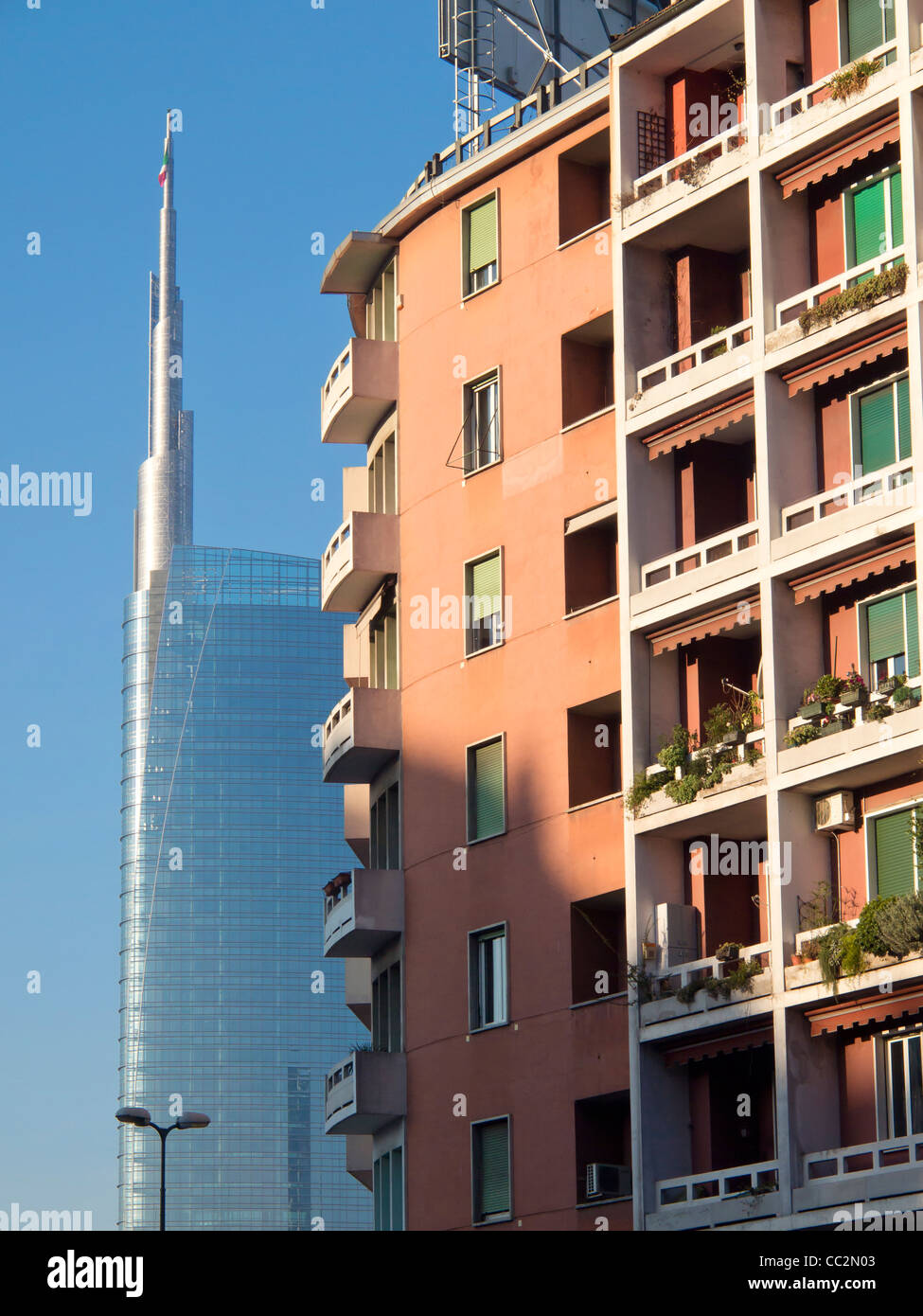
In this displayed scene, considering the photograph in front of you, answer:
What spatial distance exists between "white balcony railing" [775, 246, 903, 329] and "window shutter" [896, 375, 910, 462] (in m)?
1.87

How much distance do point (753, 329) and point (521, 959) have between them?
12.1 metres

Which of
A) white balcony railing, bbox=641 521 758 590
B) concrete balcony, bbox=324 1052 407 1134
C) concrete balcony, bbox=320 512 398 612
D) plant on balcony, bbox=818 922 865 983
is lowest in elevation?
concrete balcony, bbox=324 1052 407 1134

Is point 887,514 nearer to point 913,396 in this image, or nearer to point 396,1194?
point 913,396

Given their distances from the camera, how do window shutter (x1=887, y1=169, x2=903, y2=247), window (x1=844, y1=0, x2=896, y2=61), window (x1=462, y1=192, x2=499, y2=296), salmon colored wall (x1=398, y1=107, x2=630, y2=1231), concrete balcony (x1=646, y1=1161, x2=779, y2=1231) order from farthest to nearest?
1. window (x1=462, y1=192, x2=499, y2=296)
2. salmon colored wall (x1=398, y1=107, x2=630, y2=1231)
3. window (x1=844, y1=0, x2=896, y2=61)
4. window shutter (x1=887, y1=169, x2=903, y2=247)
5. concrete balcony (x1=646, y1=1161, x2=779, y2=1231)

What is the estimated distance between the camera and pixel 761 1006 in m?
36.1

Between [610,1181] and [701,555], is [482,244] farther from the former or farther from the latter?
[610,1181]

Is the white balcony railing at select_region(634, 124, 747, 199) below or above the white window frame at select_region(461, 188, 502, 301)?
below

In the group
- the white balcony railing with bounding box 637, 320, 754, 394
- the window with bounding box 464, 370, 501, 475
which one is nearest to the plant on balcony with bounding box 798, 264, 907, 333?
the white balcony railing with bounding box 637, 320, 754, 394

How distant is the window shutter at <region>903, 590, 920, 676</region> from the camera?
3534 centimetres

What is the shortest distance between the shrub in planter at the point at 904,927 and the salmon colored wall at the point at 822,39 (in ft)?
48.1

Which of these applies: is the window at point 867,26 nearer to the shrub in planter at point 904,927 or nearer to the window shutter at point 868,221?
the window shutter at point 868,221

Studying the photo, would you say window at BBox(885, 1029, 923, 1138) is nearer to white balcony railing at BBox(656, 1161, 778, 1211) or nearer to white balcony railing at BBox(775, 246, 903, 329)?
white balcony railing at BBox(656, 1161, 778, 1211)

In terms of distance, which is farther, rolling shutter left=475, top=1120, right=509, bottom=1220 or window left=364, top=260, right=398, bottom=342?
window left=364, top=260, right=398, bottom=342

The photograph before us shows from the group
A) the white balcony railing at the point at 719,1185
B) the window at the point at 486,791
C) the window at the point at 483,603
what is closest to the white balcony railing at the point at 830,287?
the window at the point at 483,603
